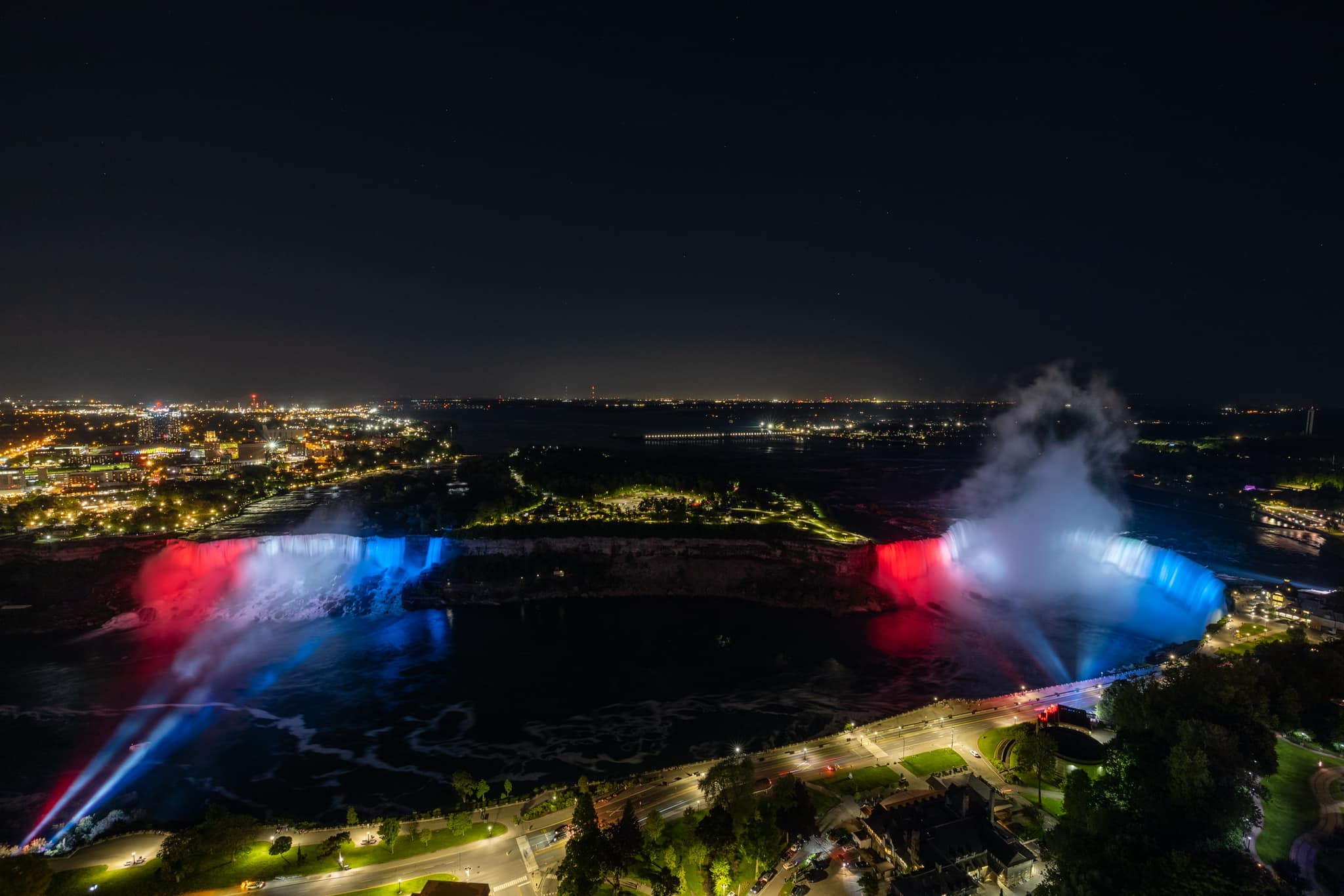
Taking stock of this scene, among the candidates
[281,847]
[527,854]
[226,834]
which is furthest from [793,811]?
[226,834]

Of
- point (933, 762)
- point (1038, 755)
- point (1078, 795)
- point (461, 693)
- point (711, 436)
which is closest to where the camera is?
point (1078, 795)

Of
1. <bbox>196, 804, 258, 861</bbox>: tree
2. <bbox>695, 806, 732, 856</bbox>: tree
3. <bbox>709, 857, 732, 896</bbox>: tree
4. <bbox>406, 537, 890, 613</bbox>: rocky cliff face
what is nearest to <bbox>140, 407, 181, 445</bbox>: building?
<bbox>406, 537, 890, 613</bbox>: rocky cliff face

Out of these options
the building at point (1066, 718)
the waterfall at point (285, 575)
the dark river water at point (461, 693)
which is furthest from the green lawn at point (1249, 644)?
the waterfall at point (285, 575)

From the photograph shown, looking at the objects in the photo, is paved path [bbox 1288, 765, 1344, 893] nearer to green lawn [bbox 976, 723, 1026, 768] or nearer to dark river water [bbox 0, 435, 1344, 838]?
green lawn [bbox 976, 723, 1026, 768]

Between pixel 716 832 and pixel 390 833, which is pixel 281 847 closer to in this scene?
pixel 390 833

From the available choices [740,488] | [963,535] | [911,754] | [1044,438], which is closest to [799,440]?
[1044,438]

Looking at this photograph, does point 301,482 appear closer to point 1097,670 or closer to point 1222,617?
→ point 1097,670
